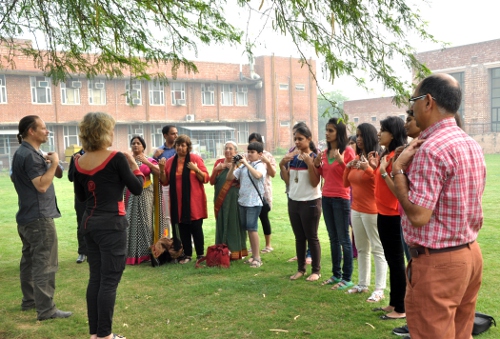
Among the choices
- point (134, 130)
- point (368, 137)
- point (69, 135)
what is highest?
point (134, 130)

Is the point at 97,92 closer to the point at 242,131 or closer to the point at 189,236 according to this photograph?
the point at 242,131

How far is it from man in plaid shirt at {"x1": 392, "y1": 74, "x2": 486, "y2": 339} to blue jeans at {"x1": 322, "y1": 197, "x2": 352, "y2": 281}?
276 centimetres

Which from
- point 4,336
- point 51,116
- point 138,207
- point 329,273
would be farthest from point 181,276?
point 51,116

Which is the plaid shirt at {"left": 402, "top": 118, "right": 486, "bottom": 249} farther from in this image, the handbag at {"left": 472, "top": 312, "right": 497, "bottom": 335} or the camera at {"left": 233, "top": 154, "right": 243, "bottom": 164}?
the camera at {"left": 233, "top": 154, "right": 243, "bottom": 164}

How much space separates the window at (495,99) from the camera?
32.8 meters

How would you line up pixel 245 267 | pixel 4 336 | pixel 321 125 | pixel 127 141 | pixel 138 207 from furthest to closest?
pixel 321 125, pixel 127 141, pixel 138 207, pixel 245 267, pixel 4 336

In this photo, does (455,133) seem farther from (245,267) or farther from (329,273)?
(245,267)

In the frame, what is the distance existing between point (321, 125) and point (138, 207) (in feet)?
196

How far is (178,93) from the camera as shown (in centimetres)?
3466

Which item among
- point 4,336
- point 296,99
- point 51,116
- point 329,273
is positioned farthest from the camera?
point 296,99

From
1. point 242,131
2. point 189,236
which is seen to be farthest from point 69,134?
point 189,236

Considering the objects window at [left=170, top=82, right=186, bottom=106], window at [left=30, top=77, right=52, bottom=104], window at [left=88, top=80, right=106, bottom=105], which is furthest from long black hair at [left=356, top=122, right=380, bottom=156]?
window at [left=170, top=82, right=186, bottom=106]

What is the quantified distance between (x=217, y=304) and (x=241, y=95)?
3333cm

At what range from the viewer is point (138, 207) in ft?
22.4
